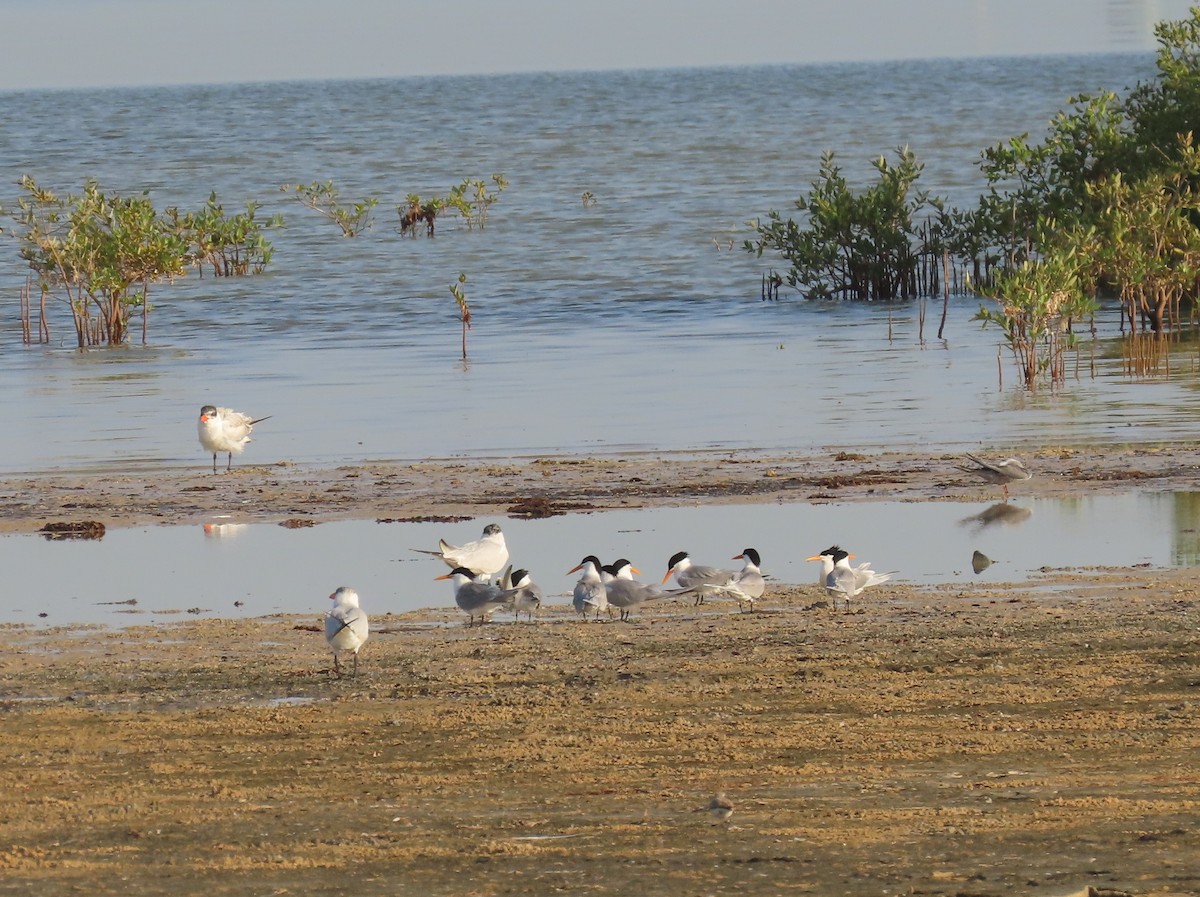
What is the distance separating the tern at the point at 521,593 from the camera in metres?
10.7

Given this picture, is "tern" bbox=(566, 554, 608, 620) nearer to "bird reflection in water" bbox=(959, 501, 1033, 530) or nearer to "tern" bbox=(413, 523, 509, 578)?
"tern" bbox=(413, 523, 509, 578)

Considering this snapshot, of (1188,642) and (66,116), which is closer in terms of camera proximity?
(1188,642)

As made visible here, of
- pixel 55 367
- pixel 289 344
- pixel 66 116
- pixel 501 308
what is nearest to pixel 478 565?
pixel 55 367

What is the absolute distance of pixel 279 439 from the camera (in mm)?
20016

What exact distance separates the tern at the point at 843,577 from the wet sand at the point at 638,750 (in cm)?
11

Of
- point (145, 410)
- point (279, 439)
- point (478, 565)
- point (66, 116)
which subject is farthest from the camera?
point (66, 116)

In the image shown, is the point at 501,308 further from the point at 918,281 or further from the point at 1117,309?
the point at 1117,309

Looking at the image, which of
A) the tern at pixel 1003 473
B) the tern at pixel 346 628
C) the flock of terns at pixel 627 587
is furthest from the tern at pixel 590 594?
the tern at pixel 1003 473

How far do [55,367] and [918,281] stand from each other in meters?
15.3

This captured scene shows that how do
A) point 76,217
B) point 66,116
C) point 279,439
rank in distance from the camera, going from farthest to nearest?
point 66,116 → point 76,217 → point 279,439

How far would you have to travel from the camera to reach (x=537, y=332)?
106 feet

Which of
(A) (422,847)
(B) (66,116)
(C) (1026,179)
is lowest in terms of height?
(A) (422,847)

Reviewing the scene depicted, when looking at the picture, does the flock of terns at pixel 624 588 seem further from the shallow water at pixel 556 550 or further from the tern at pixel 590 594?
the shallow water at pixel 556 550

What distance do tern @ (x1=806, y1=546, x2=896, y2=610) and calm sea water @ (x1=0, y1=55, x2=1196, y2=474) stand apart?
7.09 meters
